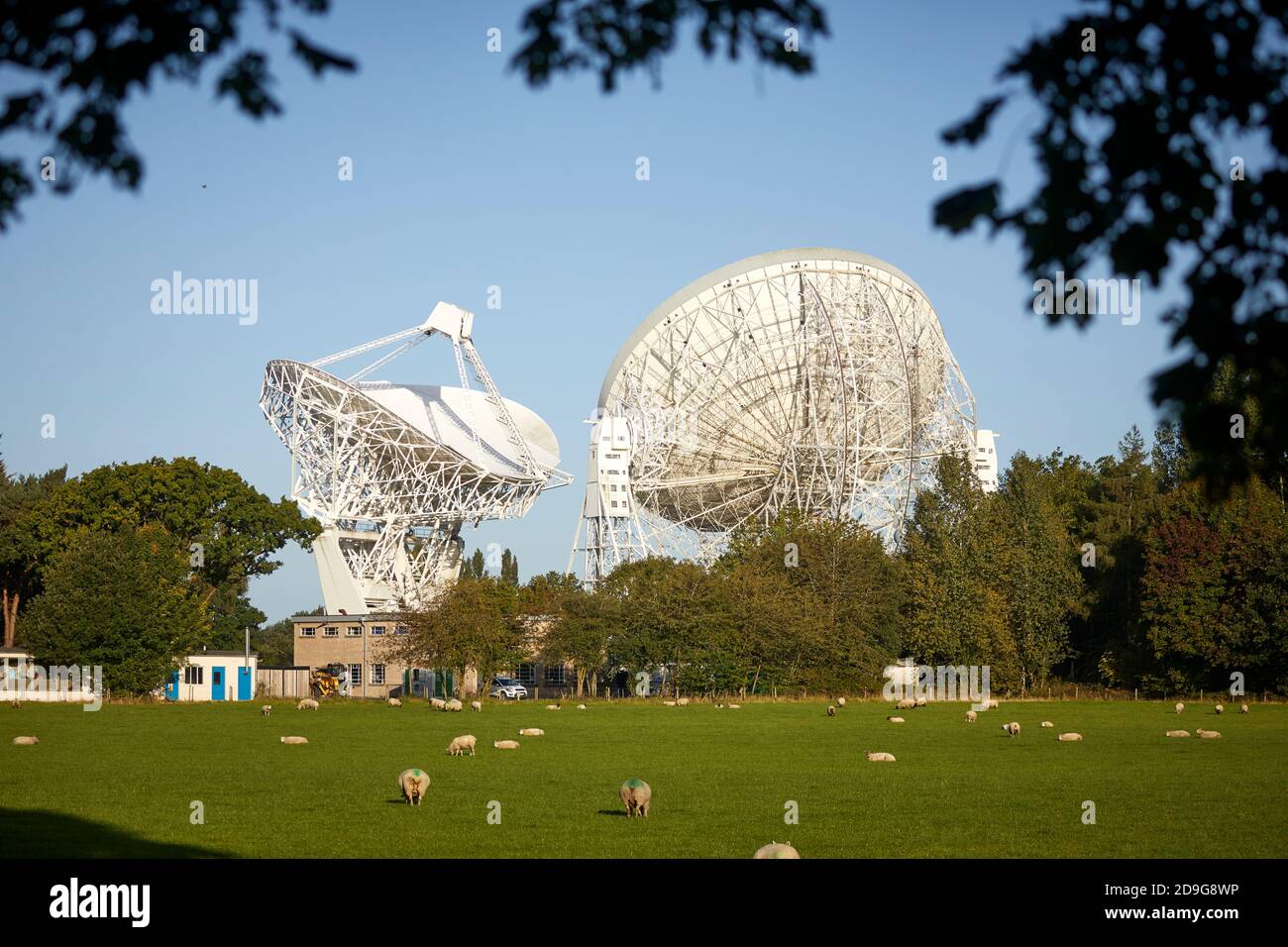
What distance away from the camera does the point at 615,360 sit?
73188 mm

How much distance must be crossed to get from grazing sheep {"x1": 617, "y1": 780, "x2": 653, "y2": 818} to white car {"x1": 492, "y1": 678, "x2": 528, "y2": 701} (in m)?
62.2

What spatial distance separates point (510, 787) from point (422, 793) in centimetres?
261

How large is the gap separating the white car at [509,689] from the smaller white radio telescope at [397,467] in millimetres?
7179

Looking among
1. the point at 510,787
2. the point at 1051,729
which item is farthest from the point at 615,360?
the point at 510,787

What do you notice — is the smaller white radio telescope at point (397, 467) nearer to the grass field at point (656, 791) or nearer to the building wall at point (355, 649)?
the building wall at point (355, 649)

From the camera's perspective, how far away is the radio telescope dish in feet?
232

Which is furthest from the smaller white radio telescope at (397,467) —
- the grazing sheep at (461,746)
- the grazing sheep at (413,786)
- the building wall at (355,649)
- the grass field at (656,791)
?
the grazing sheep at (413,786)

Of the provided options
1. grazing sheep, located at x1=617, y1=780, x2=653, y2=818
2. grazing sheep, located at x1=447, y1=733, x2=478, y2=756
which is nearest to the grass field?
grazing sheep, located at x1=617, y1=780, x2=653, y2=818

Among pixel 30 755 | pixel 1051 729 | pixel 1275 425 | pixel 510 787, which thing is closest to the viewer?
pixel 1275 425

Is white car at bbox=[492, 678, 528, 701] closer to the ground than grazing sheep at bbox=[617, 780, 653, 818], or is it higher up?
closer to the ground

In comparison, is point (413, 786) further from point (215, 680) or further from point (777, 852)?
point (215, 680)

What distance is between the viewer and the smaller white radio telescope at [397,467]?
7581cm

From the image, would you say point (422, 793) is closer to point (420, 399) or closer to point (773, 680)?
point (773, 680)

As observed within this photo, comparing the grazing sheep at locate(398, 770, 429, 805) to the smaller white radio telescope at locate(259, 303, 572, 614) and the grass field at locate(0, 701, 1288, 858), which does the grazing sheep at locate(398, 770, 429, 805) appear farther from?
the smaller white radio telescope at locate(259, 303, 572, 614)
